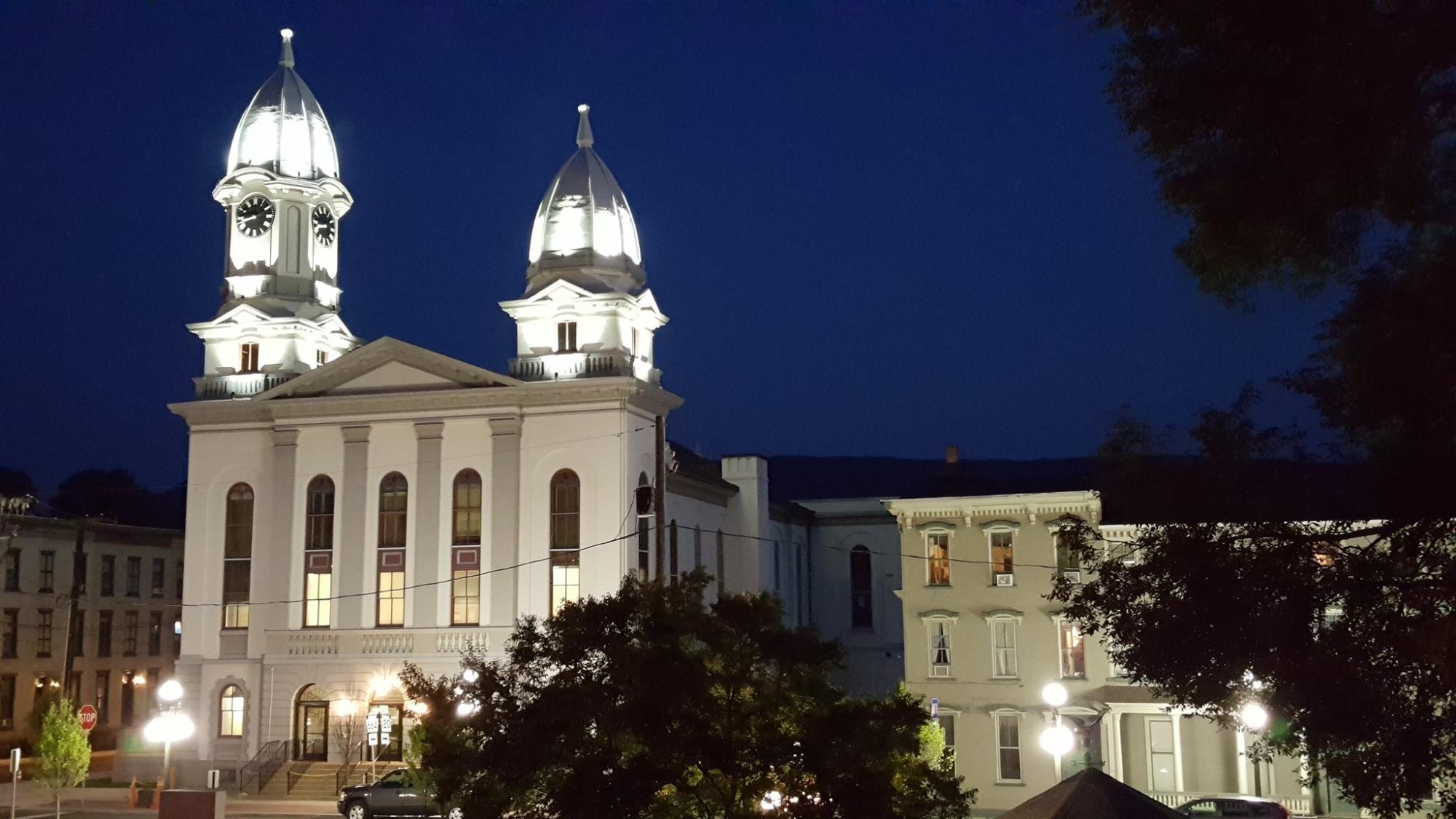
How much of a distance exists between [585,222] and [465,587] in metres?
12.4

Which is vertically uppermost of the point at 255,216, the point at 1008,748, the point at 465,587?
the point at 255,216

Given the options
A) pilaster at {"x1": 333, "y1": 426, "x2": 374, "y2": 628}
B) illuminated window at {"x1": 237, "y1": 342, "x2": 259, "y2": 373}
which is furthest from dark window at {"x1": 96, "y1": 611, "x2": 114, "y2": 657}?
pilaster at {"x1": 333, "y1": 426, "x2": 374, "y2": 628}

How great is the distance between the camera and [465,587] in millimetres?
48281

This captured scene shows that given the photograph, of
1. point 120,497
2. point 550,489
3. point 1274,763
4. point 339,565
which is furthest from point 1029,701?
point 120,497

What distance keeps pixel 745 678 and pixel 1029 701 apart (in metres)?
28.3

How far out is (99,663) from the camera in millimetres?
67625

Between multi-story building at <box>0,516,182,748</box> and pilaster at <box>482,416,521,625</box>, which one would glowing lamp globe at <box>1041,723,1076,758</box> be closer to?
pilaster at <box>482,416,521,625</box>

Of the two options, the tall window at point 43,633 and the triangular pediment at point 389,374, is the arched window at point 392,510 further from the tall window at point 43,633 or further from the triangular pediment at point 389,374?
the tall window at point 43,633

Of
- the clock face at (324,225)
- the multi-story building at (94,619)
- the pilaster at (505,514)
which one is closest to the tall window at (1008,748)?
the pilaster at (505,514)

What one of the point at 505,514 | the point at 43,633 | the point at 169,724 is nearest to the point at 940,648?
the point at 505,514

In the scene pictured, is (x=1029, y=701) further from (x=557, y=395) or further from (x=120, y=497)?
(x=120, y=497)

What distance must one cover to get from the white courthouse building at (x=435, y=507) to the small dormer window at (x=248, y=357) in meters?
0.07

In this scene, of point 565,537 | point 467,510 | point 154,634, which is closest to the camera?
point 565,537

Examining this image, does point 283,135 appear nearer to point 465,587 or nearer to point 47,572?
point 465,587
